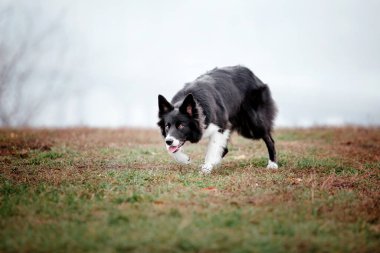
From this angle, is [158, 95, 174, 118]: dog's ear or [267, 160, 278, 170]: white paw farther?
[267, 160, 278, 170]: white paw

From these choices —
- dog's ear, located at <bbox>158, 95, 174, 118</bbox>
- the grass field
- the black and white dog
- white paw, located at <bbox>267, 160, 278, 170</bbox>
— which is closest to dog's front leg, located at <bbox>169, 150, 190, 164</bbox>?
the black and white dog

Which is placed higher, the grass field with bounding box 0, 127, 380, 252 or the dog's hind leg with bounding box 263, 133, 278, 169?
the dog's hind leg with bounding box 263, 133, 278, 169

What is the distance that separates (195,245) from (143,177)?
349 centimetres

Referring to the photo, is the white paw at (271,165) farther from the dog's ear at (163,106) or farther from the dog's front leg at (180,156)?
the dog's ear at (163,106)

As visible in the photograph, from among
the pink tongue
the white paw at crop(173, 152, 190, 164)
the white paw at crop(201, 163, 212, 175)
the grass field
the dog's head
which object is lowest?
the grass field

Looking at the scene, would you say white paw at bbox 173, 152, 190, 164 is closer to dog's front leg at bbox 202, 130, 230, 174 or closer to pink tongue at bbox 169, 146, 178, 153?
pink tongue at bbox 169, 146, 178, 153

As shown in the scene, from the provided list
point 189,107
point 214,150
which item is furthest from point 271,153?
point 189,107

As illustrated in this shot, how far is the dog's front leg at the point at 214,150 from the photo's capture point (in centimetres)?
827

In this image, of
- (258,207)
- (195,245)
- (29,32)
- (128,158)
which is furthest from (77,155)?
(29,32)

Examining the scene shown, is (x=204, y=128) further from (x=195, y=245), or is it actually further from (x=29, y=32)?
(x=29, y=32)

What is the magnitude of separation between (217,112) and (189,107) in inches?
33.6

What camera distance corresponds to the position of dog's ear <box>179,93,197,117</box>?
783 cm

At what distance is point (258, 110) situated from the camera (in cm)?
959

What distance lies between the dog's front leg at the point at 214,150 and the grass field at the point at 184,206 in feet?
0.88
